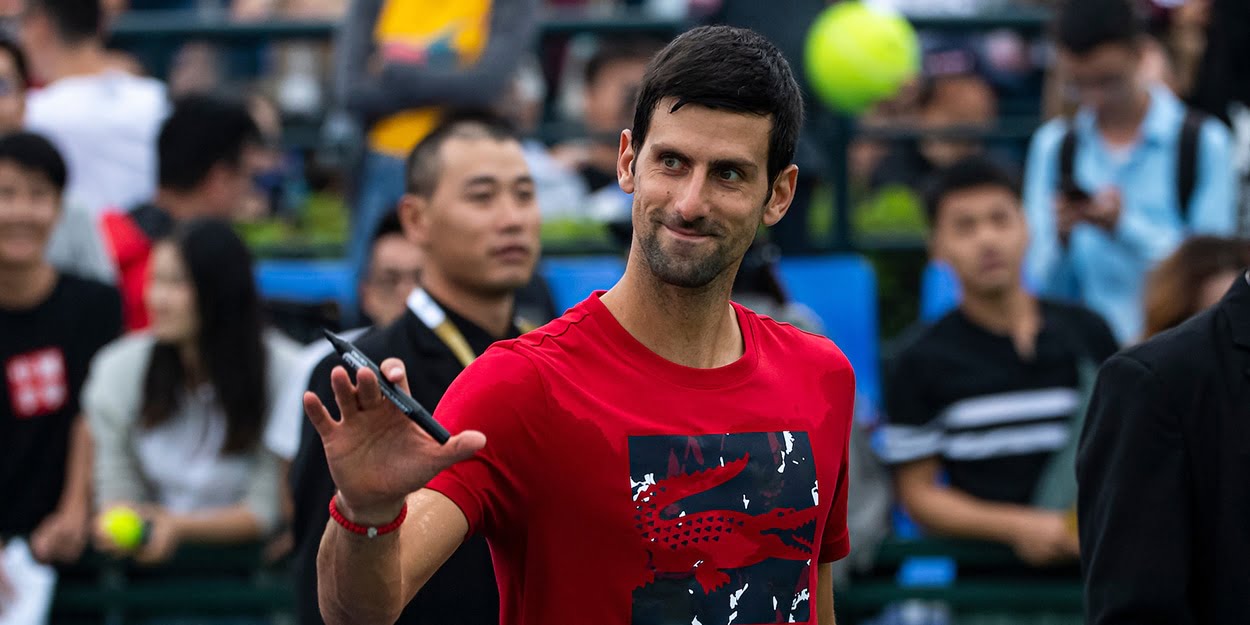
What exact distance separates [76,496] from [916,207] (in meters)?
4.28

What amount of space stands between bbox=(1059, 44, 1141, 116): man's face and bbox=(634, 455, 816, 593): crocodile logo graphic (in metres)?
4.66

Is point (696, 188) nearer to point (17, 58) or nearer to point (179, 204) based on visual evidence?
point (179, 204)

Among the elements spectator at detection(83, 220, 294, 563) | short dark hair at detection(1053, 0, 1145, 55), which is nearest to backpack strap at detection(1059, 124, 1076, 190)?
short dark hair at detection(1053, 0, 1145, 55)

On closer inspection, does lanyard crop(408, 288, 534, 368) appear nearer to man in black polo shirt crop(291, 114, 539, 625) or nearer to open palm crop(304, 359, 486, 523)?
man in black polo shirt crop(291, 114, 539, 625)

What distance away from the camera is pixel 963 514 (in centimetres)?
583

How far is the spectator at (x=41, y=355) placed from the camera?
615 cm

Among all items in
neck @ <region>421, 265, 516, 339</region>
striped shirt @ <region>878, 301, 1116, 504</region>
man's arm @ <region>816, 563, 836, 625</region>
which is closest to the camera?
man's arm @ <region>816, 563, 836, 625</region>

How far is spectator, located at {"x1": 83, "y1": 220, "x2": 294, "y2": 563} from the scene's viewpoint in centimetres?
599

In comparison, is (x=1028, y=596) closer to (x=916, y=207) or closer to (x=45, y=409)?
(x=916, y=207)

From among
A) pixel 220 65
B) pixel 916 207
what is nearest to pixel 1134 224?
pixel 916 207

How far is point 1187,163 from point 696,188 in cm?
468

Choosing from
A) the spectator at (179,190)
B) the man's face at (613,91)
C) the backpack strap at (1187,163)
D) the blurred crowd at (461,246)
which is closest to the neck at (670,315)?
the blurred crowd at (461,246)

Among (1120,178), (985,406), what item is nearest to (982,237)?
(985,406)

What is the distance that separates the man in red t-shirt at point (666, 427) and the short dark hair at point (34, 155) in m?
4.05
